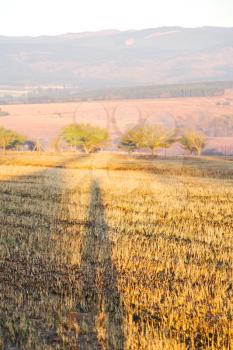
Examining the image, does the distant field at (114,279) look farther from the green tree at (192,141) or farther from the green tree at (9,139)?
the green tree at (9,139)

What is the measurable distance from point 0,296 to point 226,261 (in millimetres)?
5863

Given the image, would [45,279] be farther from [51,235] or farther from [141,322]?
[51,235]

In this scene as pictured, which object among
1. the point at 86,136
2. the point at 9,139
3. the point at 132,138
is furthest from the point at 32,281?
the point at 9,139

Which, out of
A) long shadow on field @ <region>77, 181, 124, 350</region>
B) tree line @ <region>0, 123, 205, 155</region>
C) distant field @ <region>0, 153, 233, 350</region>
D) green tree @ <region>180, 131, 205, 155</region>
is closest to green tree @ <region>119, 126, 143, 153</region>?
tree line @ <region>0, 123, 205, 155</region>

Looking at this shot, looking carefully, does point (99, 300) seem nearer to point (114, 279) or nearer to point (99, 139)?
point (114, 279)

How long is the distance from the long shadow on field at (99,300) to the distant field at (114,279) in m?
0.02

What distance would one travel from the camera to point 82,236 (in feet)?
50.5

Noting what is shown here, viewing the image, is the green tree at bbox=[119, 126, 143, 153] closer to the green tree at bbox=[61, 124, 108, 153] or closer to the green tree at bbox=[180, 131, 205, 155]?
the green tree at bbox=[61, 124, 108, 153]

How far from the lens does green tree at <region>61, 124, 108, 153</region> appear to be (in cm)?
13925

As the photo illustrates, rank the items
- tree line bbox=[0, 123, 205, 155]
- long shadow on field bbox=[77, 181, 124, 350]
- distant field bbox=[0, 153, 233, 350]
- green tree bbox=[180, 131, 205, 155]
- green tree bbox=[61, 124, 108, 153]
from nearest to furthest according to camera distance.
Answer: long shadow on field bbox=[77, 181, 124, 350]
distant field bbox=[0, 153, 233, 350]
tree line bbox=[0, 123, 205, 155]
green tree bbox=[61, 124, 108, 153]
green tree bbox=[180, 131, 205, 155]

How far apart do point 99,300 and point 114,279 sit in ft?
4.27

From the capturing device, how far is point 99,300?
941cm

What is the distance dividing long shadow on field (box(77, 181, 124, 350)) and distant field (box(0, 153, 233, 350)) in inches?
0.8

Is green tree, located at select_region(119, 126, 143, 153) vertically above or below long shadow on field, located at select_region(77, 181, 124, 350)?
below
